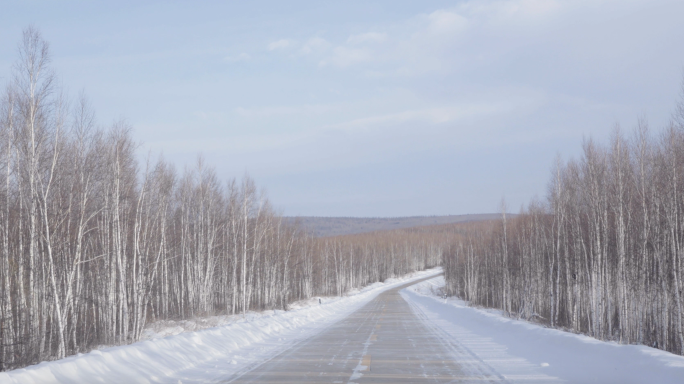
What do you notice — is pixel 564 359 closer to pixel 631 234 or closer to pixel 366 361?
pixel 366 361

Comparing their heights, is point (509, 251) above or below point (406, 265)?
above

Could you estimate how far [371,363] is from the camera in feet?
33.0

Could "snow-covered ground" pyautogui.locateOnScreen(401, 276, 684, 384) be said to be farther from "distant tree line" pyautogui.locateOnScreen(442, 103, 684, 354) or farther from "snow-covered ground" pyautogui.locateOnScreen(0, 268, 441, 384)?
"distant tree line" pyautogui.locateOnScreen(442, 103, 684, 354)

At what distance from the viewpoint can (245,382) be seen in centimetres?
816

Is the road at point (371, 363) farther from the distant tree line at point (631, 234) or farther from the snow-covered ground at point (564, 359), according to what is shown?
the distant tree line at point (631, 234)

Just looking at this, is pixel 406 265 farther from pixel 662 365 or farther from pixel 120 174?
pixel 662 365

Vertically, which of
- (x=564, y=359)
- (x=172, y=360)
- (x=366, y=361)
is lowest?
(x=366, y=361)

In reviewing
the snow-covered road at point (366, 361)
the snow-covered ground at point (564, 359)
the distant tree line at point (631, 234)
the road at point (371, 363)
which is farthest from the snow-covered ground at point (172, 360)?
the distant tree line at point (631, 234)

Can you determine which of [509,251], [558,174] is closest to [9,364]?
[558,174]

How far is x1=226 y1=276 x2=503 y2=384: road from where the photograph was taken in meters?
8.41

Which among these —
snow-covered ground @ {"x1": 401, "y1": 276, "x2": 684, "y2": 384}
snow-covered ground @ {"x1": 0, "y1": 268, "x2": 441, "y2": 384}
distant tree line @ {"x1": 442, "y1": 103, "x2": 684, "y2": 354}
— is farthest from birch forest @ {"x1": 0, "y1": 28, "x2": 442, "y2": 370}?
distant tree line @ {"x1": 442, "y1": 103, "x2": 684, "y2": 354}

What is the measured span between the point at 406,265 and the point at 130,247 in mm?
109263

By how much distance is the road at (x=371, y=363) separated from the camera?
27.6 ft

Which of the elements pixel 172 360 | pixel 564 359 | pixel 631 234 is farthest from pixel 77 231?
pixel 631 234
